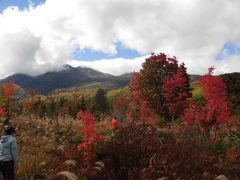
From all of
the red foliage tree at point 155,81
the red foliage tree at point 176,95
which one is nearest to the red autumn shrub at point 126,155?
the red foliage tree at point 176,95

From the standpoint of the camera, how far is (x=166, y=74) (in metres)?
32.8

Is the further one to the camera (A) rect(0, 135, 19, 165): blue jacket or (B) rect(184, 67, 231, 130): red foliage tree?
(B) rect(184, 67, 231, 130): red foliage tree

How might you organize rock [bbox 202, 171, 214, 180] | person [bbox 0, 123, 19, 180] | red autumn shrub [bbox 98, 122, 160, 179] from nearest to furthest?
rock [bbox 202, 171, 214, 180] → red autumn shrub [bbox 98, 122, 160, 179] → person [bbox 0, 123, 19, 180]

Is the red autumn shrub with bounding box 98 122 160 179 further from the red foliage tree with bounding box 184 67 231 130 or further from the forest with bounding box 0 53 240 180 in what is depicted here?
the red foliage tree with bounding box 184 67 231 130

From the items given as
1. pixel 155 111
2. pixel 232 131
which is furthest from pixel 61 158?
pixel 155 111

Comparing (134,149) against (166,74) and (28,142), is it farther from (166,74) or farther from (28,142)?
(166,74)

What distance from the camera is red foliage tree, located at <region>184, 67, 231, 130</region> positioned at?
65.3 feet

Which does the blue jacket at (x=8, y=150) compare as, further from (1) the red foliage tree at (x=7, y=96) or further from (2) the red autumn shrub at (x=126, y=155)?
(1) the red foliage tree at (x=7, y=96)

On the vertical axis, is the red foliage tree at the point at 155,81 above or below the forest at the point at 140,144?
above

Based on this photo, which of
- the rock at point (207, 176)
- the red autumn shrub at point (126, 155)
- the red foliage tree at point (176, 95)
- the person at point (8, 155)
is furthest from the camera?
the red foliage tree at point (176, 95)

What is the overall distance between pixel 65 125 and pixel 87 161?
9.29 meters

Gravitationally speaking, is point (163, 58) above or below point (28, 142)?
above

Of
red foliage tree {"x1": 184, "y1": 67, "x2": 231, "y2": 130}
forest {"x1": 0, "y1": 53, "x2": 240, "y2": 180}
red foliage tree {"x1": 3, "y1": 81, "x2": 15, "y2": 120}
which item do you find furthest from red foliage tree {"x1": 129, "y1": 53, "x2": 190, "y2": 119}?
red foliage tree {"x1": 3, "y1": 81, "x2": 15, "y2": 120}

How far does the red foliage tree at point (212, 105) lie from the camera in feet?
65.3
